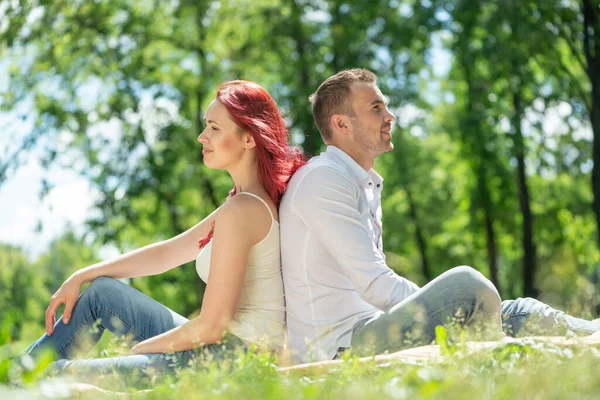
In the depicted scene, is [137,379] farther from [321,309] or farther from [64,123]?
[64,123]

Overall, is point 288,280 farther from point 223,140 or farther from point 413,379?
point 413,379

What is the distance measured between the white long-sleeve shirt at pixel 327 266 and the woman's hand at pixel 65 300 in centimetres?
119

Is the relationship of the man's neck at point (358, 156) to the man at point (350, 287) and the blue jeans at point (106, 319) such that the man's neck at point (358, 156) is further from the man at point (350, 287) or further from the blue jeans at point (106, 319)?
the blue jeans at point (106, 319)

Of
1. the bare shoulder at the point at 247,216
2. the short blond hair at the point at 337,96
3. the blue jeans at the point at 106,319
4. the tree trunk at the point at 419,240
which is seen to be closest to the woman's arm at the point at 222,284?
the bare shoulder at the point at 247,216

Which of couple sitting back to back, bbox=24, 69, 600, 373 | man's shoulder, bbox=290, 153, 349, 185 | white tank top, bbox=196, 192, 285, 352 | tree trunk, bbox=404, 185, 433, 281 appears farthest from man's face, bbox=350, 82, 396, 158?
→ tree trunk, bbox=404, 185, 433, 281

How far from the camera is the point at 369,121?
15.3ft

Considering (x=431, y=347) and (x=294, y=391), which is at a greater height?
(x=294, y=391)

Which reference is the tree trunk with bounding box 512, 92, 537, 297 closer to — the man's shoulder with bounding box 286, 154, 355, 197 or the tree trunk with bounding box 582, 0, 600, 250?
the tree trunk with bounding box 582, 0, 600, 250

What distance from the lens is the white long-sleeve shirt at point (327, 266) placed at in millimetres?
3971

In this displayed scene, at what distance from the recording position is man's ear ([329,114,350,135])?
15.3 feet

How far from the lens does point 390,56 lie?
17.0 m

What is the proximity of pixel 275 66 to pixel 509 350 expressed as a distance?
15.3 metres

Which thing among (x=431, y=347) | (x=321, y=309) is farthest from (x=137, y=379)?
(x=431, y=347)


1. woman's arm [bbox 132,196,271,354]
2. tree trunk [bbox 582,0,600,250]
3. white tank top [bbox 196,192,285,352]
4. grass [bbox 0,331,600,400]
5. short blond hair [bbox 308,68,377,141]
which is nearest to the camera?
grass [bbox 0,331,600,400]
